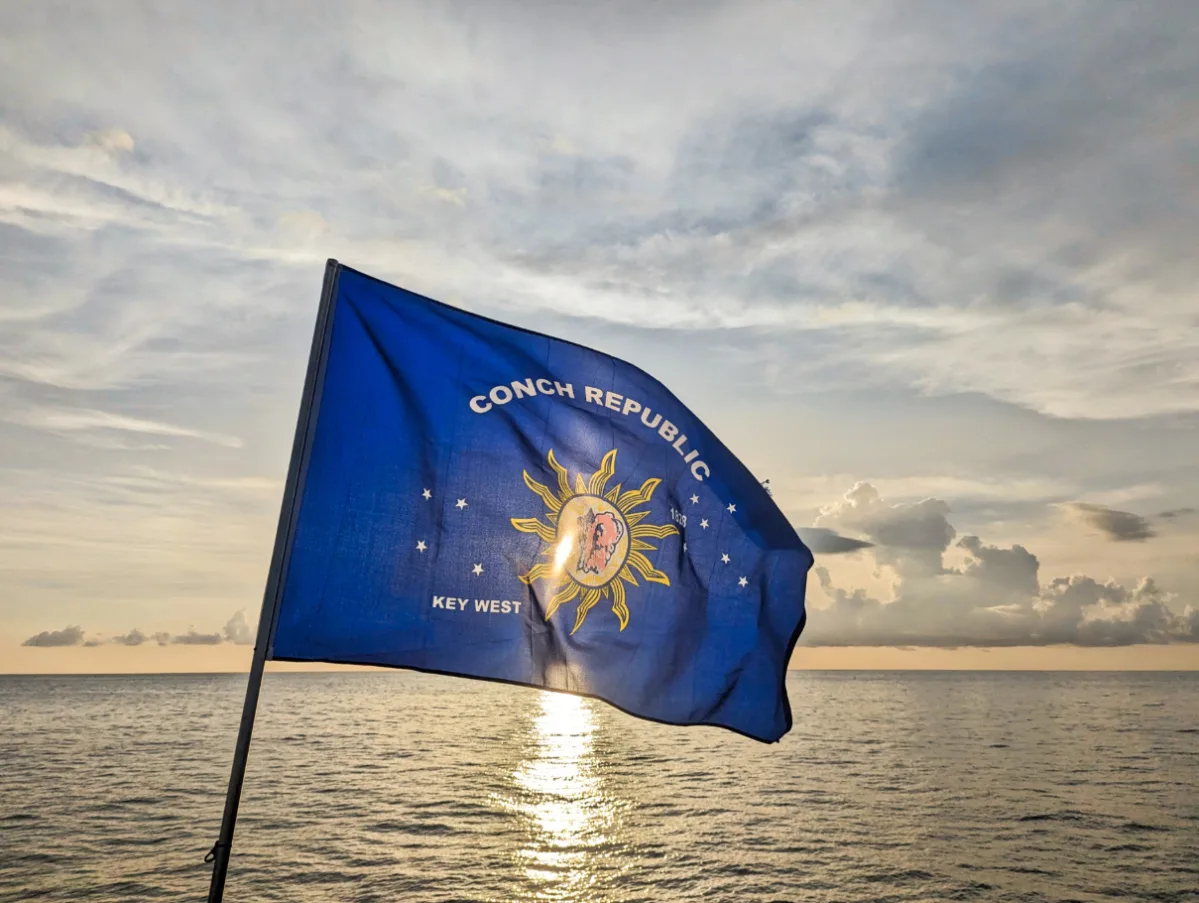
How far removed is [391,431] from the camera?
7.21 metres

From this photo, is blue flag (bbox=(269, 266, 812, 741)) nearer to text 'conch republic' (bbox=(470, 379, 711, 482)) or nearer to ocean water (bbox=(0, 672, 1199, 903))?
text 'conch republic' (bbox=(470, 379, 711, 482))

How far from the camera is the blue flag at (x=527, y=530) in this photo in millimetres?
6883

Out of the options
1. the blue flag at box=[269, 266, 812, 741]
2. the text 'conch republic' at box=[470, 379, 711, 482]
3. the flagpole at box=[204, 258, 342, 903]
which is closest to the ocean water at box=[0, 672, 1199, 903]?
the blue flag at box=[269, 266, 812, 741]

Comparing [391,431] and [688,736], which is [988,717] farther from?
[391,431]

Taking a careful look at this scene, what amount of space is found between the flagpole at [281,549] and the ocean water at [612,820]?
17112 mm

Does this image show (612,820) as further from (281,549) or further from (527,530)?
(281,549)

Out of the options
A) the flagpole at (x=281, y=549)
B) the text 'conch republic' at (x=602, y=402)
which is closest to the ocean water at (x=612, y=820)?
the text 'conch republic' at (x=602, y=402)

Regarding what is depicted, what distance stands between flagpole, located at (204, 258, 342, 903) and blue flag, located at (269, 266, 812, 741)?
0.10m

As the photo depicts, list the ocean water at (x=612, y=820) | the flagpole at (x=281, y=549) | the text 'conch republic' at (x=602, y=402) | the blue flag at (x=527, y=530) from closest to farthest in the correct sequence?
the flagpole at (x=281, y=549) → the blue flag at (x=527, y=530) → the text 'conch republic' at (x=602, y=402) → the ocean water at (x=612, y=820)

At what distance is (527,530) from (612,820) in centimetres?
2712

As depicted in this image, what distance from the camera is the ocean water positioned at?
22.7m

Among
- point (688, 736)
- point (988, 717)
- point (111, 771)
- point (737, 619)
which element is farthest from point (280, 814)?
point (988, 717)

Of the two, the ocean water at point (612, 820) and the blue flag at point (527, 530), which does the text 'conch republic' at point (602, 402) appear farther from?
the ocean water at point (612, 820)

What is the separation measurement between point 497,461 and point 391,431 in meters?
0.96
